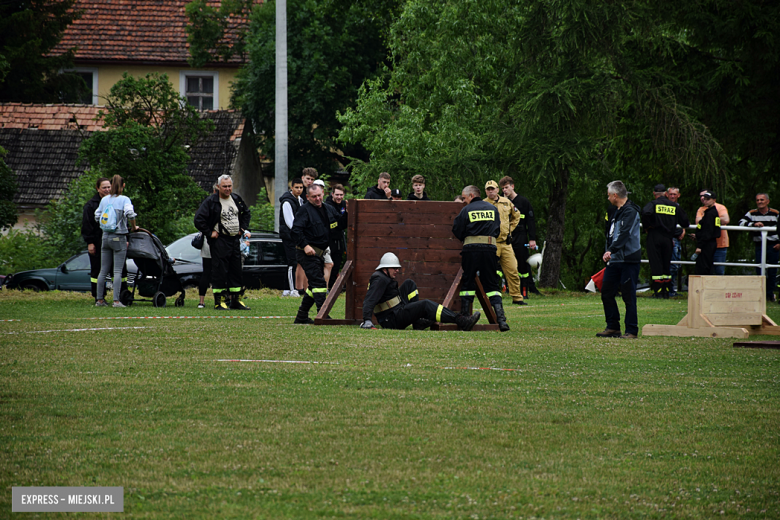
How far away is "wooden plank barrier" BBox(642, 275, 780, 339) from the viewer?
12695 millimetres

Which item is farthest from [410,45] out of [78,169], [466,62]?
[78,169]

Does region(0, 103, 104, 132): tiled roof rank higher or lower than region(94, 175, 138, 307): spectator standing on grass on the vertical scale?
higher

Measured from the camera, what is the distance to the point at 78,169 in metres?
36.4

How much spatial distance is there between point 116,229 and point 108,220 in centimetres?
19

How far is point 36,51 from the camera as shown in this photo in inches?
1560

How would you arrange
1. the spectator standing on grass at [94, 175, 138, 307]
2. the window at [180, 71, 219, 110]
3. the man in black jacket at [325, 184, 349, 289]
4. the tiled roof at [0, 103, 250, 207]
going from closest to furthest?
the spectator standing on grass at [94, 175, 138, 307] → the man in black jacket at [325, 184, 349, 289] → the tiled roof at [0, 103, 250, 207] → the window at [180, 71, 219, 110]

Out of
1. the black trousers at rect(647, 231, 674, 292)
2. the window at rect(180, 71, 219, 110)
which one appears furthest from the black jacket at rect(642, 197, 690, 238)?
the window at rect(180, 71, 219, 110)

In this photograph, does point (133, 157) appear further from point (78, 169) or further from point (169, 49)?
point (169, 49)

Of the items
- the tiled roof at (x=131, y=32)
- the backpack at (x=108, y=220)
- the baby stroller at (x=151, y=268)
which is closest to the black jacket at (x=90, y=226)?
the backpack at (x=108, y=220)

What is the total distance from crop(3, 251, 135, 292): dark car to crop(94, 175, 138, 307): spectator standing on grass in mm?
7083

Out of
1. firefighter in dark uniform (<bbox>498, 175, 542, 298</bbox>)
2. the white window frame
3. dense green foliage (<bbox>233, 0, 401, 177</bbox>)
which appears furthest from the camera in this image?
the white window frame

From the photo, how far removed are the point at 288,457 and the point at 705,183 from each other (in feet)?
65.2

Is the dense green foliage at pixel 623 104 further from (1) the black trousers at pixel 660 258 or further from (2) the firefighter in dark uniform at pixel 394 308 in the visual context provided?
(2) the firefighter in dark uniform at pixel 394 308

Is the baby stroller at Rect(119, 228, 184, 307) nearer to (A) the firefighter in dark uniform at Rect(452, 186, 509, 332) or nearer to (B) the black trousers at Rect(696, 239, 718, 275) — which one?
(A) the firefighter in dark uniform at Rect(452, 186, 509, 332)
